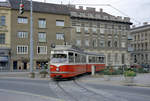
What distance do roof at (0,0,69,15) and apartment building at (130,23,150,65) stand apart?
2681cm

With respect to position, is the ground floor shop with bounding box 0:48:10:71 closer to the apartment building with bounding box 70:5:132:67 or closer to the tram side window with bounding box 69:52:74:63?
the apartment building with bounding box 70:5:132:67

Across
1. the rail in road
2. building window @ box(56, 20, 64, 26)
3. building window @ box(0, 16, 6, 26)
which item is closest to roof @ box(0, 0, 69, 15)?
building window @ box(56, 20, 64, 26)

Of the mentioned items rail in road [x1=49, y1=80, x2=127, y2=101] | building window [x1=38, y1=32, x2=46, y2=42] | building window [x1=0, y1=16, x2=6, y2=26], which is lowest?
rail in road [x1=49, y1=80, x2=127, y2=101]

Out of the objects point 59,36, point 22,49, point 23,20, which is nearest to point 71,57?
point 22,49

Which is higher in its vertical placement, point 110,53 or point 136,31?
point 136,31

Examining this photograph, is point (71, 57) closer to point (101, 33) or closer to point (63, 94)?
point (63, 94)

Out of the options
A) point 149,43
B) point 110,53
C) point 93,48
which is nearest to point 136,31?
point 149,43

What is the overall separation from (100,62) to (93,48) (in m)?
19.7

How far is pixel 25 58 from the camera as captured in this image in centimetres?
4166

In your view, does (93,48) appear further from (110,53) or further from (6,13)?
(6,13)

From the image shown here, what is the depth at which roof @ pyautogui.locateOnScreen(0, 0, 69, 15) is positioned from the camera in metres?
41.8

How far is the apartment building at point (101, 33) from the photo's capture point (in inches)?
1857

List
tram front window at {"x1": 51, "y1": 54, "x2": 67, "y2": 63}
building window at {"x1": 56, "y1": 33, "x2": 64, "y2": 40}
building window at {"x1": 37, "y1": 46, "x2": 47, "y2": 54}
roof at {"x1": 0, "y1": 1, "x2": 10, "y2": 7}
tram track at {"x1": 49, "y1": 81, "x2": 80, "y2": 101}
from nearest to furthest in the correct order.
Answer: tram track at {"x1": 49, "y1": 81, "x2": 80, "y2": 101} < tram front window at {"x1": 51, "y1": 54, "x2": 67, "y2": 63} < roof at {"x1": 0, "y1": 1, "x2": 10, "y2": 7} < building window at {"x1": 37, "y1": 46, "x2": 47, "y2": 54} < building window at {"x1": 56, "y1": 33, "x2": 64, "y2": 40}

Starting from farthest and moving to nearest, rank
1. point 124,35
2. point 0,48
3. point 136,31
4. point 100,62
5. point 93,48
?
1. point 136,31
2. point 124,35
3. point 93,48
4. point 0,48
5. point 100,62
